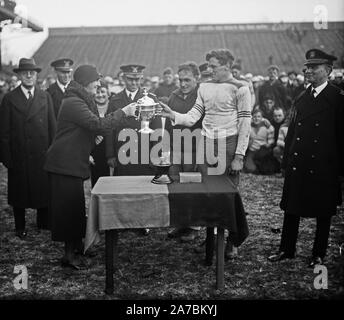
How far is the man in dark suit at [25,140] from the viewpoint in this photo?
566cm

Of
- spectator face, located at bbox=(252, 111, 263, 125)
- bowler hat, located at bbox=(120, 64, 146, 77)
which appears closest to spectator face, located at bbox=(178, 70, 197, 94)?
bowler hat, located at bbox=(120, 64, 146, 77)

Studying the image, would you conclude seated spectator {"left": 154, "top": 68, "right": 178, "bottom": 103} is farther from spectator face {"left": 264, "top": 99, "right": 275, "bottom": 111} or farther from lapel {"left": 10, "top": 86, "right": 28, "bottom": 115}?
lapel {"left": 10, "top": 86, "right": 28, "bottom": 115}

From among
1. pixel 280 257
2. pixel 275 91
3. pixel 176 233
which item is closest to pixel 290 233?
pixel 280 257

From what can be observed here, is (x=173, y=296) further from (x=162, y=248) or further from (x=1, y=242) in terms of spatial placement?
(x=1, y=242)

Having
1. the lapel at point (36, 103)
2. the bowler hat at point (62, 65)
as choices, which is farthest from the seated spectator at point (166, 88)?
the lapel at point (36, 103)

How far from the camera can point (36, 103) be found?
5715mm

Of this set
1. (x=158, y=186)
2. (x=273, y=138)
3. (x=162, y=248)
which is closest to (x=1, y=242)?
(x=162, y=248)

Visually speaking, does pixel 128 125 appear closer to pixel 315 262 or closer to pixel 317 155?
pixel 317 155

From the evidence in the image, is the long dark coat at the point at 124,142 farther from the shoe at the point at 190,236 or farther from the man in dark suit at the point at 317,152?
the man in dark suit at the point at 317,152

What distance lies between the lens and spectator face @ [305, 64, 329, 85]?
445 cm

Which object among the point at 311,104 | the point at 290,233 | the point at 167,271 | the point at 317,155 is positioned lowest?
the point at 167,271

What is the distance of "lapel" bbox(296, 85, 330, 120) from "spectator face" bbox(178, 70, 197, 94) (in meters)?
1.53

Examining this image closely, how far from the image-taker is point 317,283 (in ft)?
13.8

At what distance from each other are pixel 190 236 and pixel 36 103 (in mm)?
2721
